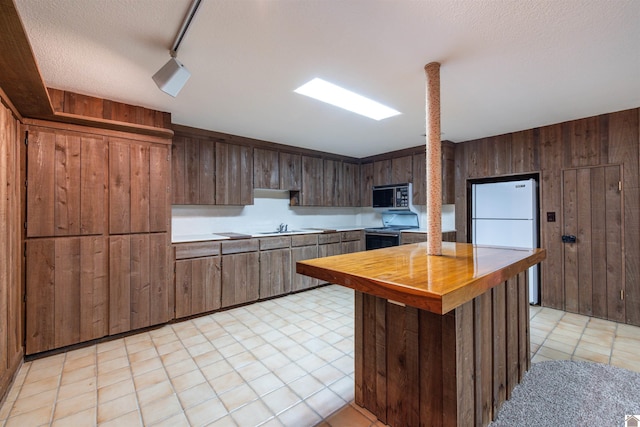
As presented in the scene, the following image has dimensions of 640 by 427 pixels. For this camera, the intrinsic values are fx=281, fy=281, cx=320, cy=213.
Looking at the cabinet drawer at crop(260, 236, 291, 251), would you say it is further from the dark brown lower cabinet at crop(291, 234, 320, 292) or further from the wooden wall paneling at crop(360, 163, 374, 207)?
the wooden wall paneling at crop(360, 163, 374, 207)

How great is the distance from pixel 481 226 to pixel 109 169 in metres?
4.61

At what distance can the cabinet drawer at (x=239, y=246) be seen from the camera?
11.6 feet

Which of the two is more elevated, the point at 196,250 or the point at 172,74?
the point at 172,74

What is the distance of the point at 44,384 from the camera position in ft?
6.72

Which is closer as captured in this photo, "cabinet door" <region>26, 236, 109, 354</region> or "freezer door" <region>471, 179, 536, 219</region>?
"cabinet door" <region>26, 236, 109, 354</region>

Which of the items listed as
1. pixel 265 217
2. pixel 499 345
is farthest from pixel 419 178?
pixel 499 345

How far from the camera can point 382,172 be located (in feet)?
17.3

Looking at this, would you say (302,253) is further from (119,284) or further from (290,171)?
(119,284)

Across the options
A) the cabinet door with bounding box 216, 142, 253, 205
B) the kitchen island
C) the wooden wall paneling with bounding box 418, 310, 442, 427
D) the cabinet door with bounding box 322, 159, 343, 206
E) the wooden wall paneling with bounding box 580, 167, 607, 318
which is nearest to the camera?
the kitchen island

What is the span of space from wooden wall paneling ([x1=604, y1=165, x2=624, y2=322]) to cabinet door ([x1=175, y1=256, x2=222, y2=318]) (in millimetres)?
4521

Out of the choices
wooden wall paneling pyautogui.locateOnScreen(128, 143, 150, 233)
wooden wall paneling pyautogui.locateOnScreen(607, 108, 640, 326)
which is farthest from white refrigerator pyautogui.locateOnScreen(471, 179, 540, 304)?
wooden wall paneling pyautogui.locateOnScreen(128, 143, 150, 233)

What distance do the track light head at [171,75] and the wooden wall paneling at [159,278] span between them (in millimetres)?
1714

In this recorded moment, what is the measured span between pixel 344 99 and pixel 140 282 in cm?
276

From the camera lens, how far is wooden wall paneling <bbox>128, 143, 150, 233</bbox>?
111 inches
